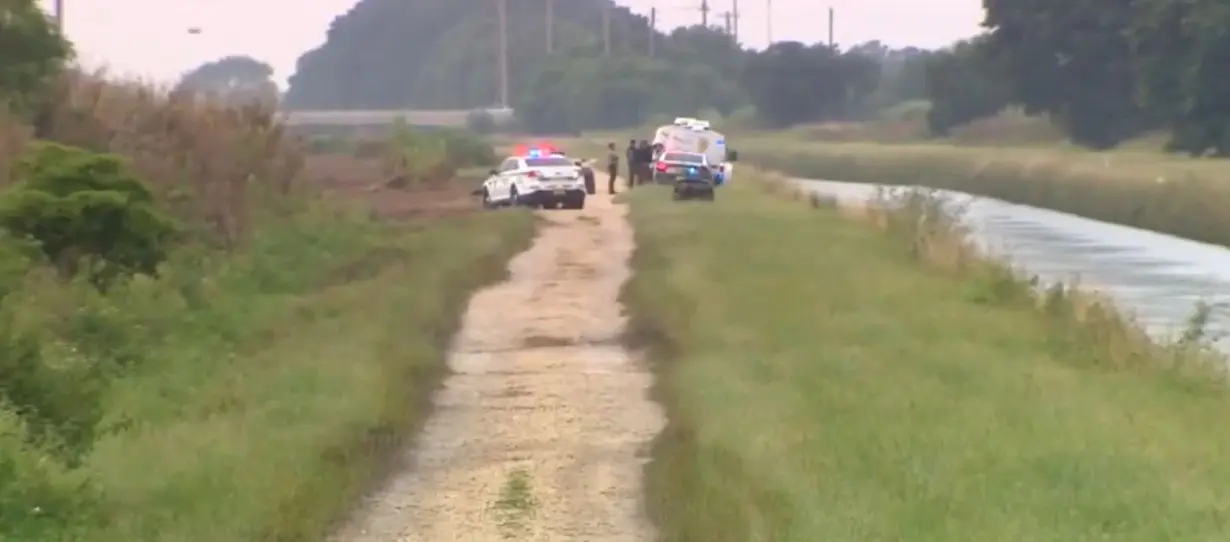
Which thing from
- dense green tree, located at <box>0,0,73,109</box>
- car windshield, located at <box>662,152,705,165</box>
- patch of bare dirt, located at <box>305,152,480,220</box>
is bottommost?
patch of bare dirt, located at <box>305,152,480,220</box>

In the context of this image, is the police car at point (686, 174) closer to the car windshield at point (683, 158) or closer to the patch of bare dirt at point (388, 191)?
the car windshield at point (683, 158)

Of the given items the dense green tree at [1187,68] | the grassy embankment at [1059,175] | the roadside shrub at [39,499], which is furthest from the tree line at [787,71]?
the roadside shrub at [39,499]

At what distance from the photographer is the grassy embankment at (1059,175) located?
4662cm

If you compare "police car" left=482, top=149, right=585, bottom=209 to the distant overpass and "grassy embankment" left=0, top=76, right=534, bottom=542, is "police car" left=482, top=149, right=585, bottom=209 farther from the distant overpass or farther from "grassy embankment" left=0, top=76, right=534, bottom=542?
the distant overpass

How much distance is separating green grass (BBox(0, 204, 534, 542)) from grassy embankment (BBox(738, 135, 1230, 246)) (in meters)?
23.7

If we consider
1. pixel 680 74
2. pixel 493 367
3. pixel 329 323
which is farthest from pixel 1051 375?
pixel 680 74

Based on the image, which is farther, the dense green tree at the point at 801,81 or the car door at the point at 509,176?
the dense green tree at the point at 801,81

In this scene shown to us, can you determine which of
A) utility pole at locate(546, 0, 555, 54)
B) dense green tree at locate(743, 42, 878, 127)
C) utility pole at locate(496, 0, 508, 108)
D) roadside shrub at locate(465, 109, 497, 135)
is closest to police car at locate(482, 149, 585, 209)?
dense green tree at locate(743, 42, 878, 127)

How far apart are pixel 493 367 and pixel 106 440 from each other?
5797mm

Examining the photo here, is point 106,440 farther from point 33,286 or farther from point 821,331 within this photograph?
point 821,331

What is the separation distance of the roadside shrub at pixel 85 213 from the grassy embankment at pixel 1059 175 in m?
28.4

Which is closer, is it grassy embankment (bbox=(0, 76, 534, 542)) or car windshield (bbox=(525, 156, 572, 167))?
grassy embankment (bbox=(0, 76, 534, 542))

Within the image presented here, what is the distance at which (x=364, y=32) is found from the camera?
17100 cm

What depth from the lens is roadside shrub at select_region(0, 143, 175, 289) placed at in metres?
19.9
